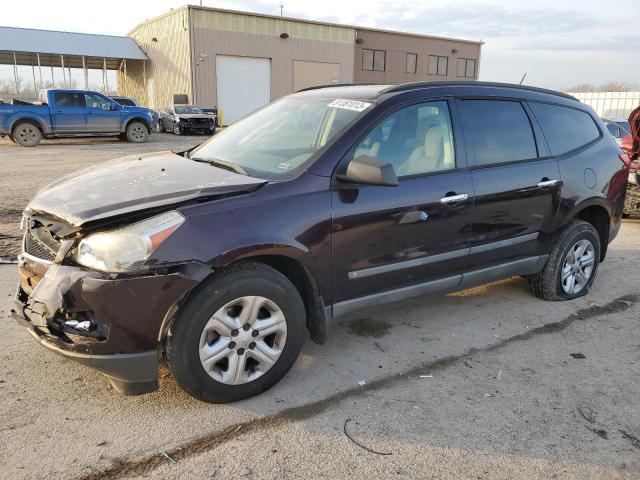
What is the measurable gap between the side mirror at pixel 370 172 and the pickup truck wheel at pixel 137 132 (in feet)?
57.7

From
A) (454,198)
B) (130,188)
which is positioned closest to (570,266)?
(454,198)

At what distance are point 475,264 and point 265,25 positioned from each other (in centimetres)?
3399

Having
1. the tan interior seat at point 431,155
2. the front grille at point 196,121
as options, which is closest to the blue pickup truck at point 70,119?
the front grille at point 196,121

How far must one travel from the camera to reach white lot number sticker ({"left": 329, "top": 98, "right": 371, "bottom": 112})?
3.42 m

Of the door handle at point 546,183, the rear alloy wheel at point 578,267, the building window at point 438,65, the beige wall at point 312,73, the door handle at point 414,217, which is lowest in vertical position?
the rear alloy wheel at point 578,267

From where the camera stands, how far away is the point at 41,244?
286 centimetres

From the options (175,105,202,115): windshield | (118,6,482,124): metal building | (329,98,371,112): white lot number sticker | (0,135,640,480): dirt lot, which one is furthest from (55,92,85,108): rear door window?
(329,98,371,112): white lot number sticker

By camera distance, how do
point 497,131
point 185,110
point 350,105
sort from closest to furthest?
point 350,105 → point 497,131 → point 185,110

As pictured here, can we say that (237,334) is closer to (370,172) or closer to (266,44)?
(370,172)

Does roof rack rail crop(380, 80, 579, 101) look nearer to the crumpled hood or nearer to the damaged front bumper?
the crumpled hood

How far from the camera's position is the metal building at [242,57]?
3225 centimetres

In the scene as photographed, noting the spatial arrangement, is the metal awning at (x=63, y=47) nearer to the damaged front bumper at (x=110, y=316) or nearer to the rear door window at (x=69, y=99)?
the rear door window at (x=69, y=99)

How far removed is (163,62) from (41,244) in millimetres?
35301

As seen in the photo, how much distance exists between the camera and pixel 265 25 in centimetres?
3441
